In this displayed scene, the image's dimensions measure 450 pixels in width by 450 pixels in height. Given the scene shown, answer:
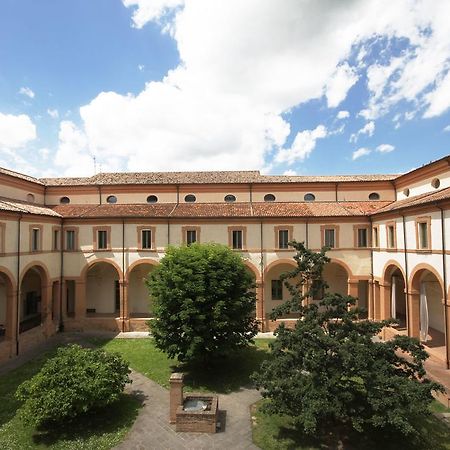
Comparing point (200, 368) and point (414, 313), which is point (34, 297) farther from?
point (414, 313)

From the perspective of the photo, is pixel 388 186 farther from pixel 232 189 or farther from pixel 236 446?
pixel 236 446

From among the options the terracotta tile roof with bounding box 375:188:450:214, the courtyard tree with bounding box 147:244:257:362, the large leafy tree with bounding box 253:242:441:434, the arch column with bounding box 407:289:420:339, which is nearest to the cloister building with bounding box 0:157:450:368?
the arch column with bounding box 407:289:420:339

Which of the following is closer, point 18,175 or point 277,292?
point 18,175

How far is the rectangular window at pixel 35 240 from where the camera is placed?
70.4 feet

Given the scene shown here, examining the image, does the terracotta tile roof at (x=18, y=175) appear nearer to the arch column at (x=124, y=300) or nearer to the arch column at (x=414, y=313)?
the arch column at (x=124, y=300)

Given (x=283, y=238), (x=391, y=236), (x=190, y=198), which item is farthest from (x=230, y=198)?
(x=391, y=236)

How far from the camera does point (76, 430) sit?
38.5 ft

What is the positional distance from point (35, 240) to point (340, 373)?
20.7 meters

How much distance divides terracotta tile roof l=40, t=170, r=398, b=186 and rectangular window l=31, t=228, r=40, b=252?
23.1 feet

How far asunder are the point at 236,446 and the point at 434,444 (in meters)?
6.63

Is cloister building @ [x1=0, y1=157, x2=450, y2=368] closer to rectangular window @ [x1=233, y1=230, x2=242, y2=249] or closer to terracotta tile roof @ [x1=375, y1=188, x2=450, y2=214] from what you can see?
rectangular window @ [x1=233, y1=230, x2=242, y2=249]

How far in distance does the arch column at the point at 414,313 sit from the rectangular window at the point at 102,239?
21230 millimetres

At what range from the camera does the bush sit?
36.5 feet

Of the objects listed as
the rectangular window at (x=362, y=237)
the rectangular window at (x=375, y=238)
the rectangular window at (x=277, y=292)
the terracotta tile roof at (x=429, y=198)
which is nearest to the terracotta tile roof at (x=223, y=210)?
the rectangular window at (x=362, y=237)
